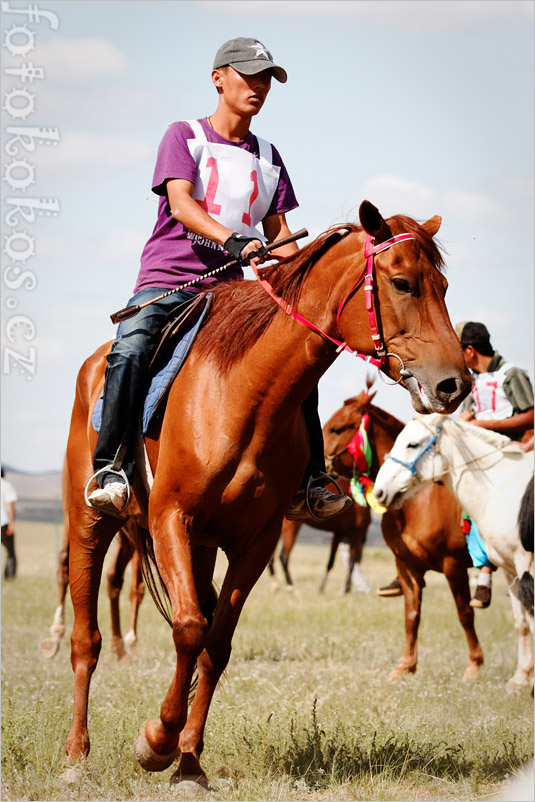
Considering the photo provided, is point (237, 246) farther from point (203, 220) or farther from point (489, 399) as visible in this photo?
point (489, 399)

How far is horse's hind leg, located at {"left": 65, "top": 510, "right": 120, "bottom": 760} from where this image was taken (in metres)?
5.80

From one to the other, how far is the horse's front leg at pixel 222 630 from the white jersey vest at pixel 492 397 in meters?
5.03

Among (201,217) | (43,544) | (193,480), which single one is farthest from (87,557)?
(43,544)

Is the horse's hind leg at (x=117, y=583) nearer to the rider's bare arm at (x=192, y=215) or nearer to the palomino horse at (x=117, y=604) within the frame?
the palomino horse at (x=117, y=604)

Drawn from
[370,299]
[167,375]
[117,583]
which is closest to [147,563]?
[167,375]

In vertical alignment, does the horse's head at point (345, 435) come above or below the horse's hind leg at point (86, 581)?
above

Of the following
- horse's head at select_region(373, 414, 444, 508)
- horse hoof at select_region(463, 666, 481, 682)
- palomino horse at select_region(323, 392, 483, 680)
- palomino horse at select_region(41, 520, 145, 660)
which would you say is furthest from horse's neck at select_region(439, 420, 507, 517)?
palomino horse at select_region(41, 520, 145, 660)

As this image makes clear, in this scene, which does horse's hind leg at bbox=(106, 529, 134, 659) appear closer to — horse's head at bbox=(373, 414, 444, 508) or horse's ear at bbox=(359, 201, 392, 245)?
horse's head at bbox=(373, 414, 444, 508)

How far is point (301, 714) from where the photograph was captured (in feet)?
22.7

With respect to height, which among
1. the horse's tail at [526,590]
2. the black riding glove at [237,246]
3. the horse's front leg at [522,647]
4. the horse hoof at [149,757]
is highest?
the black riding glove at [237,246]

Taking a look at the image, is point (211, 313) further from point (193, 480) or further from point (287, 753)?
point (287, 753)

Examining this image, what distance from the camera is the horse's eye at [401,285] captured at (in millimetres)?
4184

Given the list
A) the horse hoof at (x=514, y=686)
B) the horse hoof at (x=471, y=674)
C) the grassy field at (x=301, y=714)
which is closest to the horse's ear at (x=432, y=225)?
the grassy field at (x=301, y=714)

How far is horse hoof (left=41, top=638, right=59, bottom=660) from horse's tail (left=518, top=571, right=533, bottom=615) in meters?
5.15
